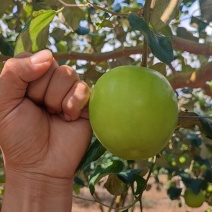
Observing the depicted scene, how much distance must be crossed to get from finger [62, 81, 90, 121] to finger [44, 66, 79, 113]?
0.04 ft

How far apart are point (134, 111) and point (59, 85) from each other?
267 millimetres

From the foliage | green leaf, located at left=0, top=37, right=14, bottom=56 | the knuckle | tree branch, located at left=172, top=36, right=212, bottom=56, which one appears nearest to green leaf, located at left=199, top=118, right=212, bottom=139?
the foliage

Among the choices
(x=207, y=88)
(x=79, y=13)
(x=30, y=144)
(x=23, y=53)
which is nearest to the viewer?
(x=23, y=53)

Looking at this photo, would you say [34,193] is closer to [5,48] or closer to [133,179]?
[133,179]

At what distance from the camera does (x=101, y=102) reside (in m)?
1.00

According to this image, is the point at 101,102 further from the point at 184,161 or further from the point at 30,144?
the point at 184,161

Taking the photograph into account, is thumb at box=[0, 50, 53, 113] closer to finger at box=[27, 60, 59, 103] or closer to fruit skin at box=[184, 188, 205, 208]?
finger at box=[27, 60, 59, 103]

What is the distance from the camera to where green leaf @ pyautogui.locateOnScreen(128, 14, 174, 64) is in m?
0.92

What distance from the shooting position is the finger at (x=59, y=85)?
1142 millimetres

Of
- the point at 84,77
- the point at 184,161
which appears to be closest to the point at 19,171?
the point at 84,77

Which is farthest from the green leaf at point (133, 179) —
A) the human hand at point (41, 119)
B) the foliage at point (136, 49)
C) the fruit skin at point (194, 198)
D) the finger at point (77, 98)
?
the fruit skin at point (194, 198)

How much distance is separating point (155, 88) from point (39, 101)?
15.1 inches

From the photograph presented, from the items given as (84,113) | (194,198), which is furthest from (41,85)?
(194,198)

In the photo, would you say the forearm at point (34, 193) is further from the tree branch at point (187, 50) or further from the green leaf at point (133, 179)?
the tree branch at point (187, 50)
